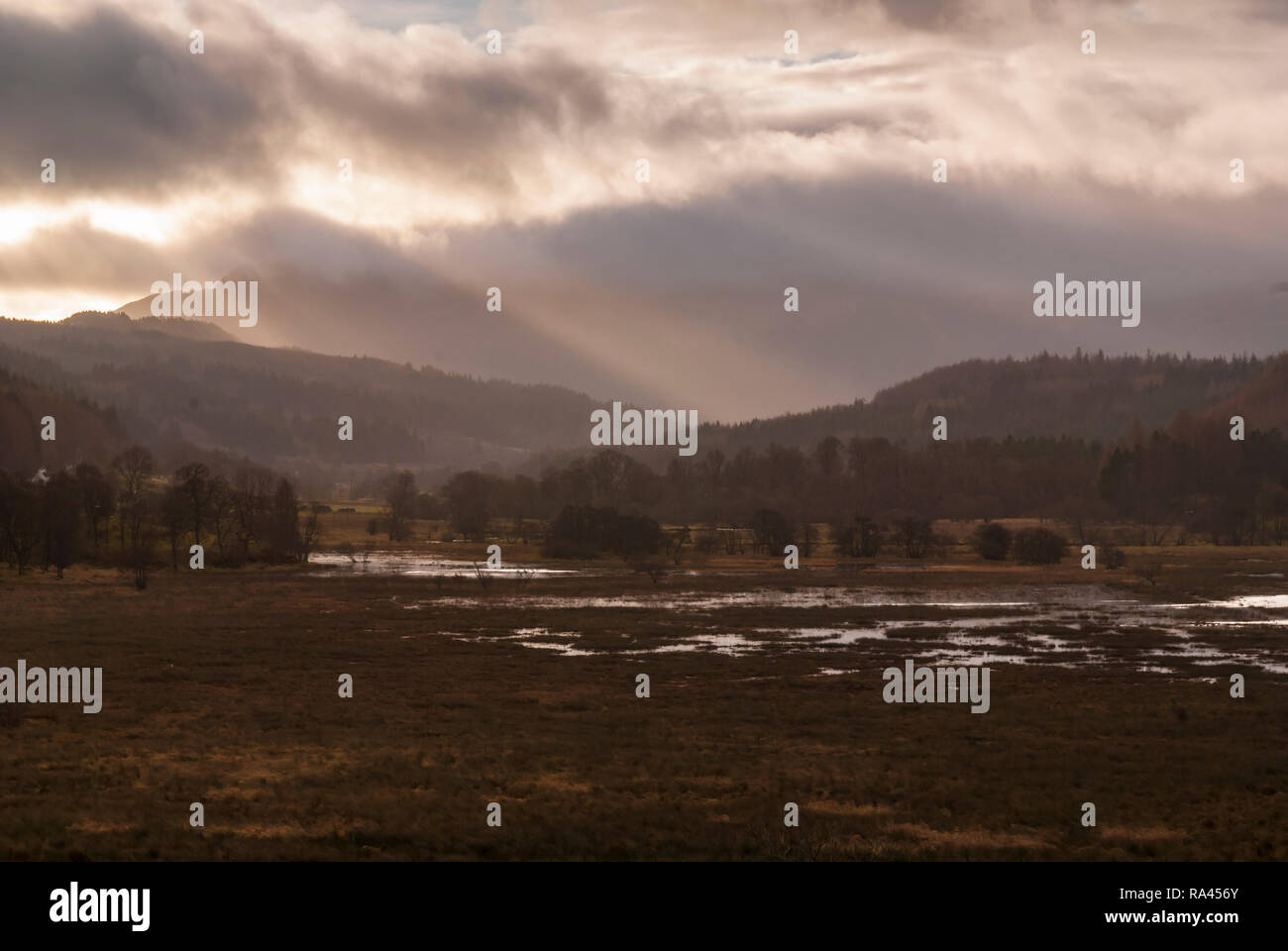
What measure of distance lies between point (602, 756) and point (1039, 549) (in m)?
111

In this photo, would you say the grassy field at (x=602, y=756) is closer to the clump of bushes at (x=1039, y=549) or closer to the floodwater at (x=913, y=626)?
the floodwater at (x=913, y=626)

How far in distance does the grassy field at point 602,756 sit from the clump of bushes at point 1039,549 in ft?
233

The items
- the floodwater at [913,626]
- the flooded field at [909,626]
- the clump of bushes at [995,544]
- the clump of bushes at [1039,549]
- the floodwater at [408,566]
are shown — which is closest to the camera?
the floodwater at [913,626]

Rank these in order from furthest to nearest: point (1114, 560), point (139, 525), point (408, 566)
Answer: point (139, 525) → point (408, 566) → point (1114, 560)

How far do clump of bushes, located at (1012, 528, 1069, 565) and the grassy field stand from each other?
233ft

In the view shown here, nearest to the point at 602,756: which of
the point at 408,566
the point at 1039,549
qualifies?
the point at 408,566

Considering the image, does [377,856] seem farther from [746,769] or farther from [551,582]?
[551,582]

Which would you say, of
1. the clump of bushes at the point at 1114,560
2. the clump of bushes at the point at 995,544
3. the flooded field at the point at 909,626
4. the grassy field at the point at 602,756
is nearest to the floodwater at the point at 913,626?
the flooded field at the point at 909,626

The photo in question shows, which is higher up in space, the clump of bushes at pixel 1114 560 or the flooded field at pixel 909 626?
the clump of bushes at pixel 1114 560

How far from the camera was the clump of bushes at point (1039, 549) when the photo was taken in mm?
128125

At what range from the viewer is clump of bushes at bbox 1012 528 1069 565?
12812 centimetres

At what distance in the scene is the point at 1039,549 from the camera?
423 feet

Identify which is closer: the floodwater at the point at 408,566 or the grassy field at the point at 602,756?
the grassy field at the point at 602,756

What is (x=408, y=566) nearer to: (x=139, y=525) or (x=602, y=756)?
(x=139, y=525)
